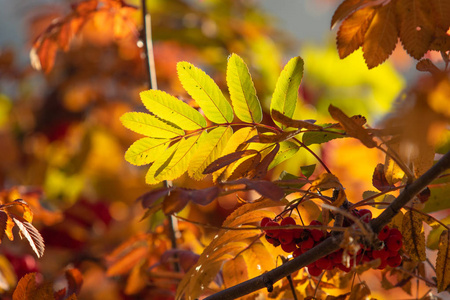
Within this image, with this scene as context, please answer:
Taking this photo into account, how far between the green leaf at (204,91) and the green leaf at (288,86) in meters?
0.06

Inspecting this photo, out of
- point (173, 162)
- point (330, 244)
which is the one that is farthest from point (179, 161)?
point (330, 244)

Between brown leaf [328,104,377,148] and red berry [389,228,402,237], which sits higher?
brown leaf [328,104,377,148]

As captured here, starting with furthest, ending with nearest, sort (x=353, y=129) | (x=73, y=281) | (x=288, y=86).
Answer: (x=73, y=281) → (x=288, y=86) → (x=353, y=129)

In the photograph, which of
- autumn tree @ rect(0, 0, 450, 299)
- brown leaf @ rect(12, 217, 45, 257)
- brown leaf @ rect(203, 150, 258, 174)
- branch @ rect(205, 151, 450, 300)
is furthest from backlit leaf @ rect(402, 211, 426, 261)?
brown leaf @ rect(12, 217, 45, 257)

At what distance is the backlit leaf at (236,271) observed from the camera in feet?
2.31

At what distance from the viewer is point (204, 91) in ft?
2.05

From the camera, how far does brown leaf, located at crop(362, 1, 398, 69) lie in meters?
0.66

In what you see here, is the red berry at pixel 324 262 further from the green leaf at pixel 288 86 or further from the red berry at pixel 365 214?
the green leaf at pixel 288 86

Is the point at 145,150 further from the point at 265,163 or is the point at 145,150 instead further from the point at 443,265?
the point at 443,265

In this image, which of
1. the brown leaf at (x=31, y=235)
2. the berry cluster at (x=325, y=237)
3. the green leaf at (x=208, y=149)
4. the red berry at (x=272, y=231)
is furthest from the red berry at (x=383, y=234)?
the brown leaf at (x=31, y=235)

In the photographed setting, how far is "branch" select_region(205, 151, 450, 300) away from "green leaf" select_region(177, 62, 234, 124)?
0.21 m

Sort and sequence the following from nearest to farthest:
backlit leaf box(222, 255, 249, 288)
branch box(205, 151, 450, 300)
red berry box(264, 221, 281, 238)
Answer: branch box(205, 151, 450, 300) → red berry box(264, 221, 281, 238) → backlit leaf box(222, 255, 249, 288)

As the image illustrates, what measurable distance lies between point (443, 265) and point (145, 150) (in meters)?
0.38

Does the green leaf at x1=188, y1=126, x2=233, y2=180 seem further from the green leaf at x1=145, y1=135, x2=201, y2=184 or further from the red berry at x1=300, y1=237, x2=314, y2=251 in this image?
the red berry at x1=300, y1=237, x2=314, y2=251
